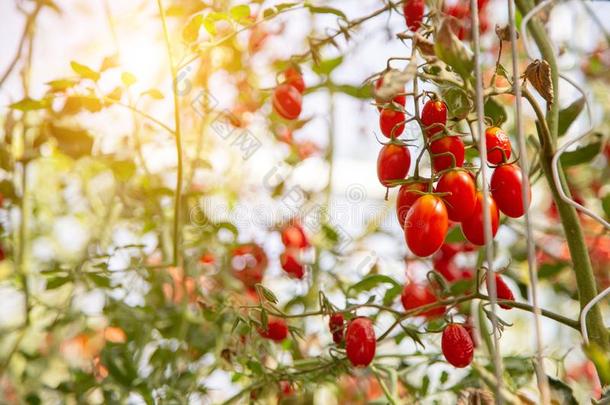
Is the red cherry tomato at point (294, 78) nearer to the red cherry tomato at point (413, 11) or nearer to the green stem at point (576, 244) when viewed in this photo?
the red cherry tomato at point (413, 11)

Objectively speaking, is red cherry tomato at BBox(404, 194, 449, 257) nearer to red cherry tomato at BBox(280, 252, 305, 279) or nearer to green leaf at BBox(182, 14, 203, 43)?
green leaf at BBox(182, 14, 203, 43)

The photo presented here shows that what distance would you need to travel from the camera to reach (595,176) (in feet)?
→ 6.14

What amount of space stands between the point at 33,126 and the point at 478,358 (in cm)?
87

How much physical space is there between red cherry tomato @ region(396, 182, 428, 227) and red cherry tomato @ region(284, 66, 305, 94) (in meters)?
0.26

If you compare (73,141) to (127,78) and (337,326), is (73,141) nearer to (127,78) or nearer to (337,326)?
(127,78)

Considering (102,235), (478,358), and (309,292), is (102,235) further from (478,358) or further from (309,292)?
(478,358)

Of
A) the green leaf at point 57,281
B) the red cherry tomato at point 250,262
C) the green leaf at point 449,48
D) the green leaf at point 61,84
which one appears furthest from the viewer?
the red cherry tomato at point 250,262

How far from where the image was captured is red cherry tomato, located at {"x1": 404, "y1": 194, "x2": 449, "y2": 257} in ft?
2.02

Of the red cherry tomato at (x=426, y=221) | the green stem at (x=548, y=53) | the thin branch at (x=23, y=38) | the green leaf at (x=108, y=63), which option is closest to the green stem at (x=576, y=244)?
the green stem at (x=548, y=53)

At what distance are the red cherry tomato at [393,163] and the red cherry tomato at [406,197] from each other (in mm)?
13

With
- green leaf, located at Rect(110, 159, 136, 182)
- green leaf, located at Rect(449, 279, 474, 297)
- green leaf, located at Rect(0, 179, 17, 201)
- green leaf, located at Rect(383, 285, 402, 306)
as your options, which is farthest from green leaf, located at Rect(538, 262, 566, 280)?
green leaf, located at Rect(0, 179, 17, 201)

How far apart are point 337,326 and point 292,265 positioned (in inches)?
15.0

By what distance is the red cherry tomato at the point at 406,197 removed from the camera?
0.65 metres

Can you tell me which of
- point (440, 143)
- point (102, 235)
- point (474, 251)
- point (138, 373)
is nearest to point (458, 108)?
point (440, 143)
